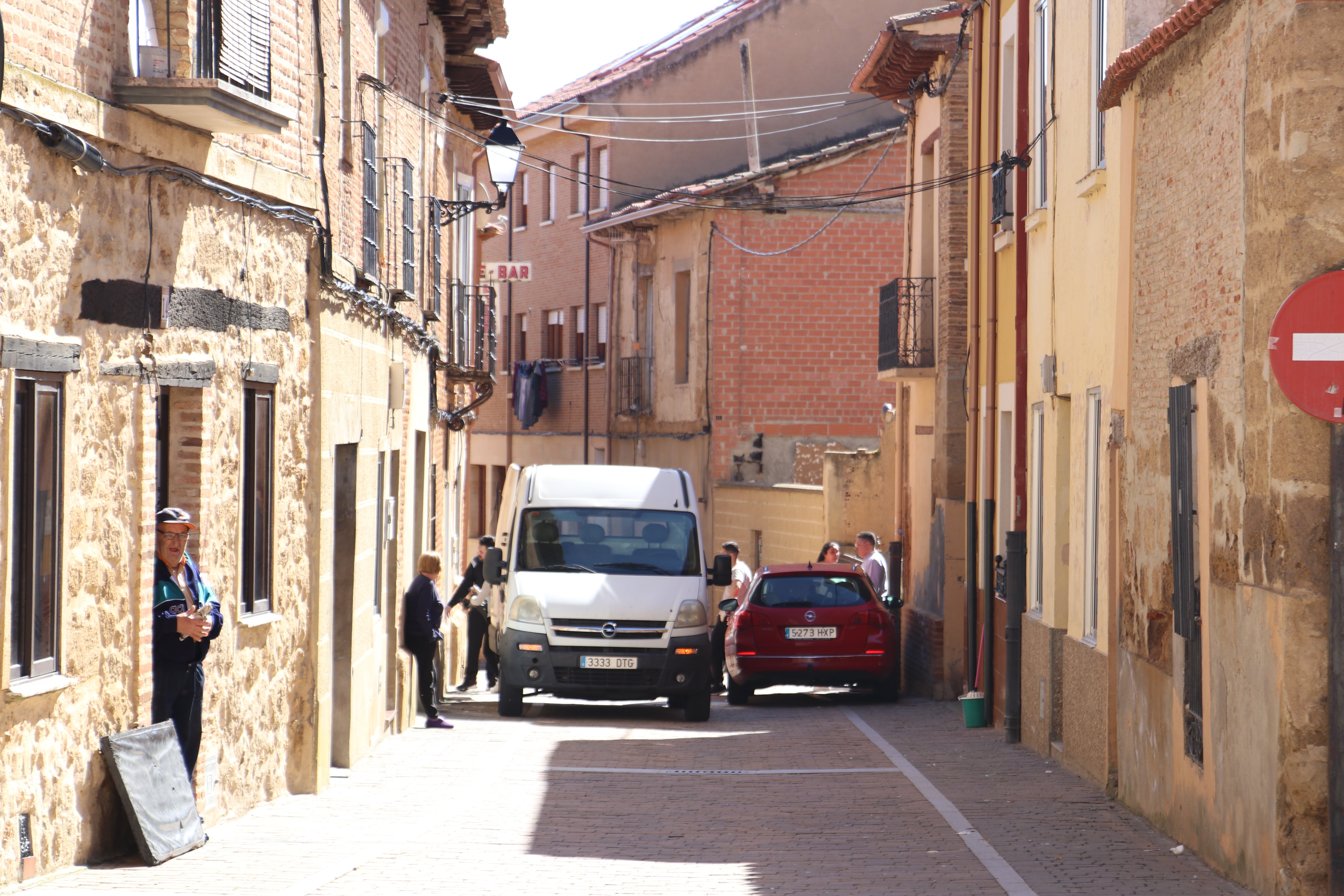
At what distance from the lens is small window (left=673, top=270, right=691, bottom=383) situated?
3325 cm

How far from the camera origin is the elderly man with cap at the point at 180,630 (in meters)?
9.45

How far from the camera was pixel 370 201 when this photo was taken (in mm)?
15930

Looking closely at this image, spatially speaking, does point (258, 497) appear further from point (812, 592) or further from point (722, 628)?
point (722, 628)

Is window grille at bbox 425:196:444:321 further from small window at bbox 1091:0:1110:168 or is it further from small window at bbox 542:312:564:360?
small window at bbox 542:312:564:360

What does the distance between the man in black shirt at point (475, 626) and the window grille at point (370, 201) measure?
18.2 ft

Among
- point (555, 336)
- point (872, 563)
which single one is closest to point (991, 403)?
point (872, 563)

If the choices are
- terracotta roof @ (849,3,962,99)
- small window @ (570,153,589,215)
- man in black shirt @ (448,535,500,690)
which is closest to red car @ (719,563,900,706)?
man in black shirt @ (448,535,500,690)

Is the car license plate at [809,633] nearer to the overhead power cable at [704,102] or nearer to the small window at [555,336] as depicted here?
the overhead power cable at [704,102]

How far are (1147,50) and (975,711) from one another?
26.6ft

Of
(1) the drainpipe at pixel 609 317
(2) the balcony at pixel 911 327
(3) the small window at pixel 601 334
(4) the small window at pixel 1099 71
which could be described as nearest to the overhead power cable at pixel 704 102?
(1) the drainpipe at pixel 609 317

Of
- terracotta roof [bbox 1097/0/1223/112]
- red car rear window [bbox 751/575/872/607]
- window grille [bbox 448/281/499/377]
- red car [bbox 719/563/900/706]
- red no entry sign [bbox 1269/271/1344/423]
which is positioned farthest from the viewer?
window grille [bbox 448/281/499/377]

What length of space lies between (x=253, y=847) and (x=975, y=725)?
29.4ft

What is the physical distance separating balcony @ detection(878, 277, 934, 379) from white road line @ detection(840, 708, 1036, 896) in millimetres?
Answer: 6931

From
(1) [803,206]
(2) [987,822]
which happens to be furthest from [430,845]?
(1) [803,206]
